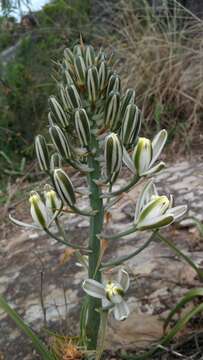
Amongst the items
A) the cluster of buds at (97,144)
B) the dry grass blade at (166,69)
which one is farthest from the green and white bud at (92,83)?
the dry grass blade at (166,69)

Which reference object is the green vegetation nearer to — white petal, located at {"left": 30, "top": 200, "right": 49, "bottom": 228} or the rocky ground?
the rocky ground

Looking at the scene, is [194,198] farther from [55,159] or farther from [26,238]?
[55,159]

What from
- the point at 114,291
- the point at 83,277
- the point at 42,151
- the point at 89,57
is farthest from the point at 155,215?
the point at 83,277

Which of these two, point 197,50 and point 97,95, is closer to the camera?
point 97,95

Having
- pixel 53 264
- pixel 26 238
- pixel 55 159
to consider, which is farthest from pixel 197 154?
pixel 55 159

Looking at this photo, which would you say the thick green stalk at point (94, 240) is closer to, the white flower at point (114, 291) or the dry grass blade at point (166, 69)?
the white flower at point (114, 291)

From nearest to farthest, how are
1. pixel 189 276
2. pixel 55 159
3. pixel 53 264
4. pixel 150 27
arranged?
pixel 55 159, pixel 189 276, pixel 53 264, pixel 150 27

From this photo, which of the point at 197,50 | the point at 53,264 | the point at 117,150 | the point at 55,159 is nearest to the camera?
the point at 117,150

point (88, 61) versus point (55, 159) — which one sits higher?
point (88, 61)
